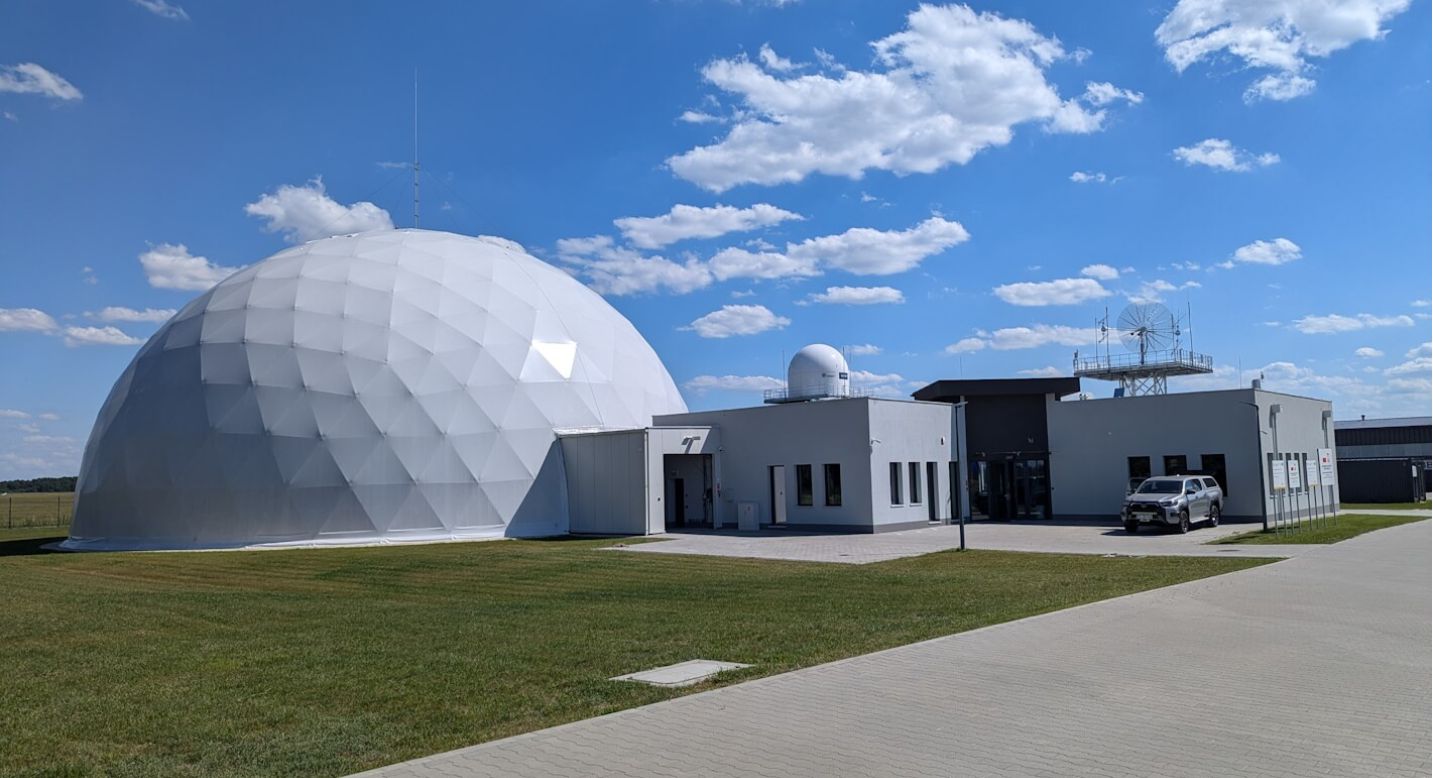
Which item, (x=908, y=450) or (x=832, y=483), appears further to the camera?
(x=908, y=450)

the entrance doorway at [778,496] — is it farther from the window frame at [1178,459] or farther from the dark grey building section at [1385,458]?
the dark grey building section at [1385,458]

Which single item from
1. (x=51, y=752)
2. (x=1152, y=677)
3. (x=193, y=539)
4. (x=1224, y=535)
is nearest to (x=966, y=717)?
(x=1152, y=677)

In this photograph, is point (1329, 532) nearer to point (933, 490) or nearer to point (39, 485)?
point (933, 490)

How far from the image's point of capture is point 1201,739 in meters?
6.50

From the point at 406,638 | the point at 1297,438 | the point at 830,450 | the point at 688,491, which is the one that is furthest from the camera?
the point at 1297,438

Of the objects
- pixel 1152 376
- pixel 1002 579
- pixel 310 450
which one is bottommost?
pixel 1002 579

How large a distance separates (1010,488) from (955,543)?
11.4m

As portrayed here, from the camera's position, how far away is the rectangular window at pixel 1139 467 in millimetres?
33703

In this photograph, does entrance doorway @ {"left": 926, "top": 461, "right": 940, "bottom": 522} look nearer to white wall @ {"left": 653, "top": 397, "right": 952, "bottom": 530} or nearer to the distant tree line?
white wall @ {"left": 653, "top": 397, "right": 952, "bottom": 530}

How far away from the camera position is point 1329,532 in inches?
1053

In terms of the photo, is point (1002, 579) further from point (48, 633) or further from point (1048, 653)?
Answer: point (48, 633)

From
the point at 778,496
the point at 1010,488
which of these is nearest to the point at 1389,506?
the point at 1010,488

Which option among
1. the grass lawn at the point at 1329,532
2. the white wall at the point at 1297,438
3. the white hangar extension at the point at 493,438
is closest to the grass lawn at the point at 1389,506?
the white wall at the point at 1297,438

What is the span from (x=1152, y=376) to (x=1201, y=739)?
154 feet
